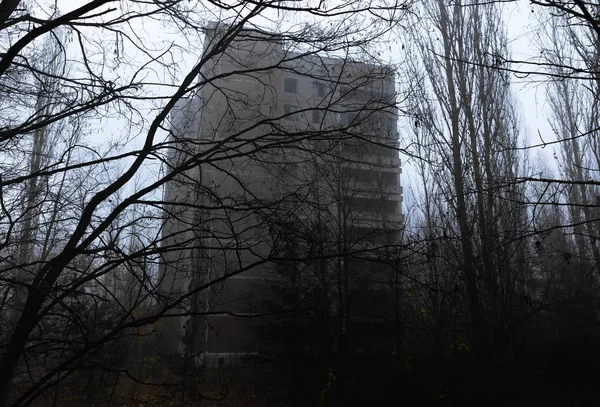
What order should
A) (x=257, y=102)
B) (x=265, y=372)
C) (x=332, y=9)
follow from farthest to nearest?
(x=265, y=372) < (x=257, y=102) < (x=332, y=9)

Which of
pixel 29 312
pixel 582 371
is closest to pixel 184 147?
pixel 29 312

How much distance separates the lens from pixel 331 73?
10.9 ft

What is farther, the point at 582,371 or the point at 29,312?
the point at 582,371

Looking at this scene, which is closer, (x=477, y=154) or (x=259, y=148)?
(x=259, y=148)

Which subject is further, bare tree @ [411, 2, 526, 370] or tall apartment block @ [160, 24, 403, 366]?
bare tree @ [411, 2, 526, 370]

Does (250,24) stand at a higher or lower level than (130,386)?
higher

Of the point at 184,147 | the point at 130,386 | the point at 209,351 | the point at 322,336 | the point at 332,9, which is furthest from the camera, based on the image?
the point at 209,351

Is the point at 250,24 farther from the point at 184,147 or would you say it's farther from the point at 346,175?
the point at 346,175

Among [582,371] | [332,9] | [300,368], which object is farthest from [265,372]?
[332,9]

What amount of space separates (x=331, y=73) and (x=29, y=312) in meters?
2.34

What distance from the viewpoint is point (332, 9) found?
9.49ft

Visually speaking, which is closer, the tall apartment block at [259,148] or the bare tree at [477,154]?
the tall apartment block at [259,148]

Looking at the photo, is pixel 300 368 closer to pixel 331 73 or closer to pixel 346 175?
pixel 346 175

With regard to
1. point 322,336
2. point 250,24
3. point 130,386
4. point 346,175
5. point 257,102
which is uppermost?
point 346,175
